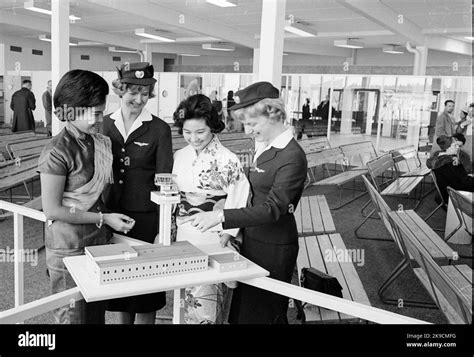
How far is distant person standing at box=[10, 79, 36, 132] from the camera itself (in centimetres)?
649

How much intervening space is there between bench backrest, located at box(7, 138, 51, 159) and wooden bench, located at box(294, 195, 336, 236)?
2.39 m

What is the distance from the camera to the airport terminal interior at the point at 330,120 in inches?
88.3

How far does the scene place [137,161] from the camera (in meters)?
1.55

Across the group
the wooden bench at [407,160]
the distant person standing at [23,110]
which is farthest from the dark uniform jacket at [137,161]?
the distant person standing at [23,110]

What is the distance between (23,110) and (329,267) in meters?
5.53

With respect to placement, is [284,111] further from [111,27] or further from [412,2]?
[111,27]

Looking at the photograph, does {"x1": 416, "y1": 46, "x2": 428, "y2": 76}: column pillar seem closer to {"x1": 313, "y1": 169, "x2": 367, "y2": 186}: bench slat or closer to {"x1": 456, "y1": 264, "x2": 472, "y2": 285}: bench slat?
{"x1": 313, "y1": 169, "x2": 367, "y2": 186}: bench slat

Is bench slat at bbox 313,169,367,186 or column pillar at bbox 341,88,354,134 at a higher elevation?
column pillar at bbox 341,88,354,134

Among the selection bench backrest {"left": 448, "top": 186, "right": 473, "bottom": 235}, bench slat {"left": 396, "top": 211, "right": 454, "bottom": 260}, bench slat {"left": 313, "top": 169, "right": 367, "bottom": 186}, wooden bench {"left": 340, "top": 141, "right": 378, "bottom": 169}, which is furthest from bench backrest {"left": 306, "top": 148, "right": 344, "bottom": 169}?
bench slat {"left": 396, "top": 211, "right": 454, "bottom": 260}

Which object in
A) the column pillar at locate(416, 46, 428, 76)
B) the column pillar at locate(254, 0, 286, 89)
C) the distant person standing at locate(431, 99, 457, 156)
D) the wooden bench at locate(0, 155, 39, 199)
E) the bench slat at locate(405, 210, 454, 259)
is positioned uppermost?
the column pillar at locate(416, 46, 428, 76)

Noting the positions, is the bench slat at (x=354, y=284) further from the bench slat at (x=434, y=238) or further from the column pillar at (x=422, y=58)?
the column pillar at (x=422, y=58)

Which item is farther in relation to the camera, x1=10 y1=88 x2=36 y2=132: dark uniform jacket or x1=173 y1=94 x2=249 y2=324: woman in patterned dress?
x1=10 y1=88 x2=36 y2=132: dark uniform jacket

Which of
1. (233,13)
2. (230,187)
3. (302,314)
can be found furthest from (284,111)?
(233,13)

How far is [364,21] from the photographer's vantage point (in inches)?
257
